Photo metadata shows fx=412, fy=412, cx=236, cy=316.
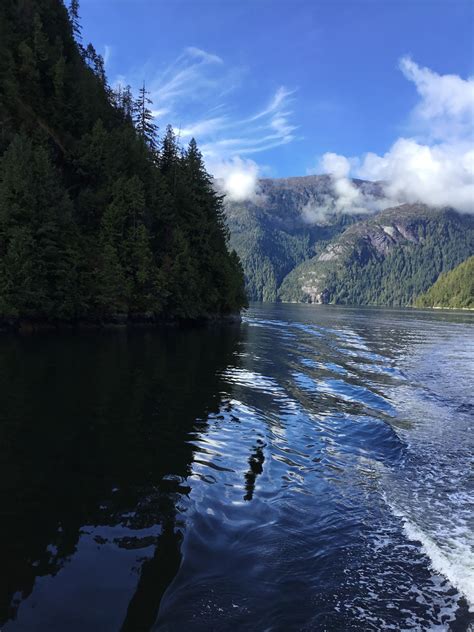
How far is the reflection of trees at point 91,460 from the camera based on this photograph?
7.82 meters

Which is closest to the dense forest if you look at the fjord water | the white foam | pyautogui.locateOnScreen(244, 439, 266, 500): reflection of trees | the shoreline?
the shoreline

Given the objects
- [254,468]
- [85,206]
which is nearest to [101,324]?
[85,206]

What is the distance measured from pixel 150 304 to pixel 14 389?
1823 inches

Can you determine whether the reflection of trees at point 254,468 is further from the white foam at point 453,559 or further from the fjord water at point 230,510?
the white foam at point 453,559

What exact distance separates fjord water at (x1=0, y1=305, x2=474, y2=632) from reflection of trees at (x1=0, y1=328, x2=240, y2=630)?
55mm

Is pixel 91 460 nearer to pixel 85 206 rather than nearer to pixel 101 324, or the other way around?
pixel 101 324

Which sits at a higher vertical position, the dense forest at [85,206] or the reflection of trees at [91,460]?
the dense forest at [85,206]

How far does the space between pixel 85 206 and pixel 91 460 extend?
61686mm

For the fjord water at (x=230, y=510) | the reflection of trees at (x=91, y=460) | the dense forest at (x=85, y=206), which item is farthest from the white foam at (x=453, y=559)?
the dense forest at (x=85, y=206)

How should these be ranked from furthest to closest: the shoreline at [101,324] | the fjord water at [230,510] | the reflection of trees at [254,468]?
the shoreline at [101,324] → the reflection of trees at [254,468] → the fjord water at [230,510]

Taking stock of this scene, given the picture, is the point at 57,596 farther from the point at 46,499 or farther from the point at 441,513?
the point at 441,513

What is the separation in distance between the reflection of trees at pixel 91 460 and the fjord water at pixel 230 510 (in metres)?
0.05

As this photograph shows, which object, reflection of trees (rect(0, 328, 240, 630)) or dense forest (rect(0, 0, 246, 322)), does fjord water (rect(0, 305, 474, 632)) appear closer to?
reflection of trees (rect(0, 328, 240, 630))

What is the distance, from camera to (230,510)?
1024 centimetres
